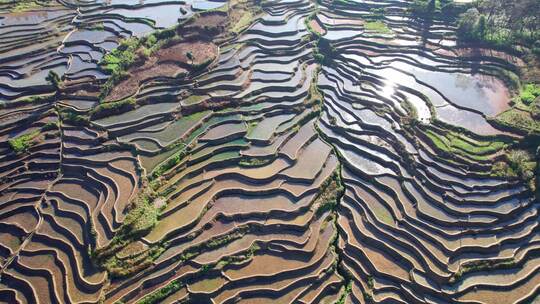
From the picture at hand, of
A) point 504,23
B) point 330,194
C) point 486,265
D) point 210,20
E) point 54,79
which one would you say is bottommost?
point 486,265

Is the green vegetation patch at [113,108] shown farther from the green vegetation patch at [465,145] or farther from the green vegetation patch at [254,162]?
the green vegetation patch at [465,145]

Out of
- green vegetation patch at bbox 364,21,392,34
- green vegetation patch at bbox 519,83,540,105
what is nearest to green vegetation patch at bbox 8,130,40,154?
green vegetation patch at bbox 364,21,392,34

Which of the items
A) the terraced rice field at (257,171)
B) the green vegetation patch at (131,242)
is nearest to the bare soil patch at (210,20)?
the terraced rice field at (257,171)

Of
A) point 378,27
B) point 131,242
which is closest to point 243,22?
point 378,27

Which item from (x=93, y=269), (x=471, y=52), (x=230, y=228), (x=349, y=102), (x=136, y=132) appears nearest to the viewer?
(x=93, y=269)

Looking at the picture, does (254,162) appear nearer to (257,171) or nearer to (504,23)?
(257,171)

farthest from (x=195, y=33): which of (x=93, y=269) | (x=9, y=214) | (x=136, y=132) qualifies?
(x=93, y=269)

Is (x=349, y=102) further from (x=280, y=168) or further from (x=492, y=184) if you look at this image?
(x=492, y=184)

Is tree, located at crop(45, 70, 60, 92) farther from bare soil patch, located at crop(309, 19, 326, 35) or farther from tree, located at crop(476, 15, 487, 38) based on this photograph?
tree, located at crop(476, 15, 487, 38)
